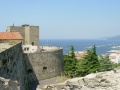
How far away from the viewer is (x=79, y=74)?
88.1 ft

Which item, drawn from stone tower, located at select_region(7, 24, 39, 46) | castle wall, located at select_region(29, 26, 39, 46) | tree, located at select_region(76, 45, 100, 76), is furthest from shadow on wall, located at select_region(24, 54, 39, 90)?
castle wall, located at select_region(29, 26, 39, 46)

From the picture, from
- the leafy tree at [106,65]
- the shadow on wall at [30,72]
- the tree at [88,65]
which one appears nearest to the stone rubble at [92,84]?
the leafy tree at [106,65]

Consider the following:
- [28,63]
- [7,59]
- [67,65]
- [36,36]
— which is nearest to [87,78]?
[7,59]

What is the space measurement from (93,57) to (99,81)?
61.5ft

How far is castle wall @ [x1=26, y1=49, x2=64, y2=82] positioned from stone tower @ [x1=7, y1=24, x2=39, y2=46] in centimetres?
783

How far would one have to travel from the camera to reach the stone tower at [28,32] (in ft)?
113

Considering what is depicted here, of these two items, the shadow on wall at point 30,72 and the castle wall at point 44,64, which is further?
the castle wall at point 44,64

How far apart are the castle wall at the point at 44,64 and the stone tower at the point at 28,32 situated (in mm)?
7833

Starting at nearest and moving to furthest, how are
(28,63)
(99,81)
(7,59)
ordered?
(99,81)
(7,59)
(28,63)

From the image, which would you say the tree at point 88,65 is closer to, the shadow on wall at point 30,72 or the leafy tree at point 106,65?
the leafy tree at point 106,65

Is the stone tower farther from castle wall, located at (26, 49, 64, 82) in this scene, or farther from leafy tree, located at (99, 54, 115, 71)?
leafy tree, located at (99, 54, 115, 71)

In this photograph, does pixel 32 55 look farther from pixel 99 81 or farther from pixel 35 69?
pixel 99 81

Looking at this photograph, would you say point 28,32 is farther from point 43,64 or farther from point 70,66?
point 43,64

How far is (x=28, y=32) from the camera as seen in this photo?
3459cm
